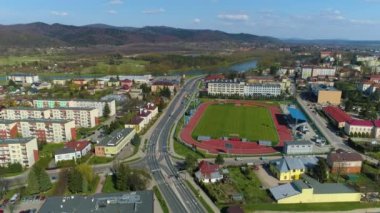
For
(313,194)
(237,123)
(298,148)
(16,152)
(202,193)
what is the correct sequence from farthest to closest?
(237,123)
(298,148)
(16,152)
(202,193)
(313,194)

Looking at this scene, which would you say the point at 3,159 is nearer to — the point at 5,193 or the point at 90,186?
the point at 5,193

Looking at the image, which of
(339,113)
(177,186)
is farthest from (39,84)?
(339,113)

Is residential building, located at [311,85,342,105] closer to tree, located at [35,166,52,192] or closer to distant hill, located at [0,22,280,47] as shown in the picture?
tree, located at [35,166,52,192]

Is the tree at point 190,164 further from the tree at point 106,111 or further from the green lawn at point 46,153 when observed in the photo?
the tree at point 106,111

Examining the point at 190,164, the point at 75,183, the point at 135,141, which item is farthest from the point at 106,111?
the point at 75,183

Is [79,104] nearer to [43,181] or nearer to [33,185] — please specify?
[43,181]

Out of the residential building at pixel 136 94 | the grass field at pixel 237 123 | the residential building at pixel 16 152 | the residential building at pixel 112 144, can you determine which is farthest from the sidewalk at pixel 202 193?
the residential building at pixel 136 94
